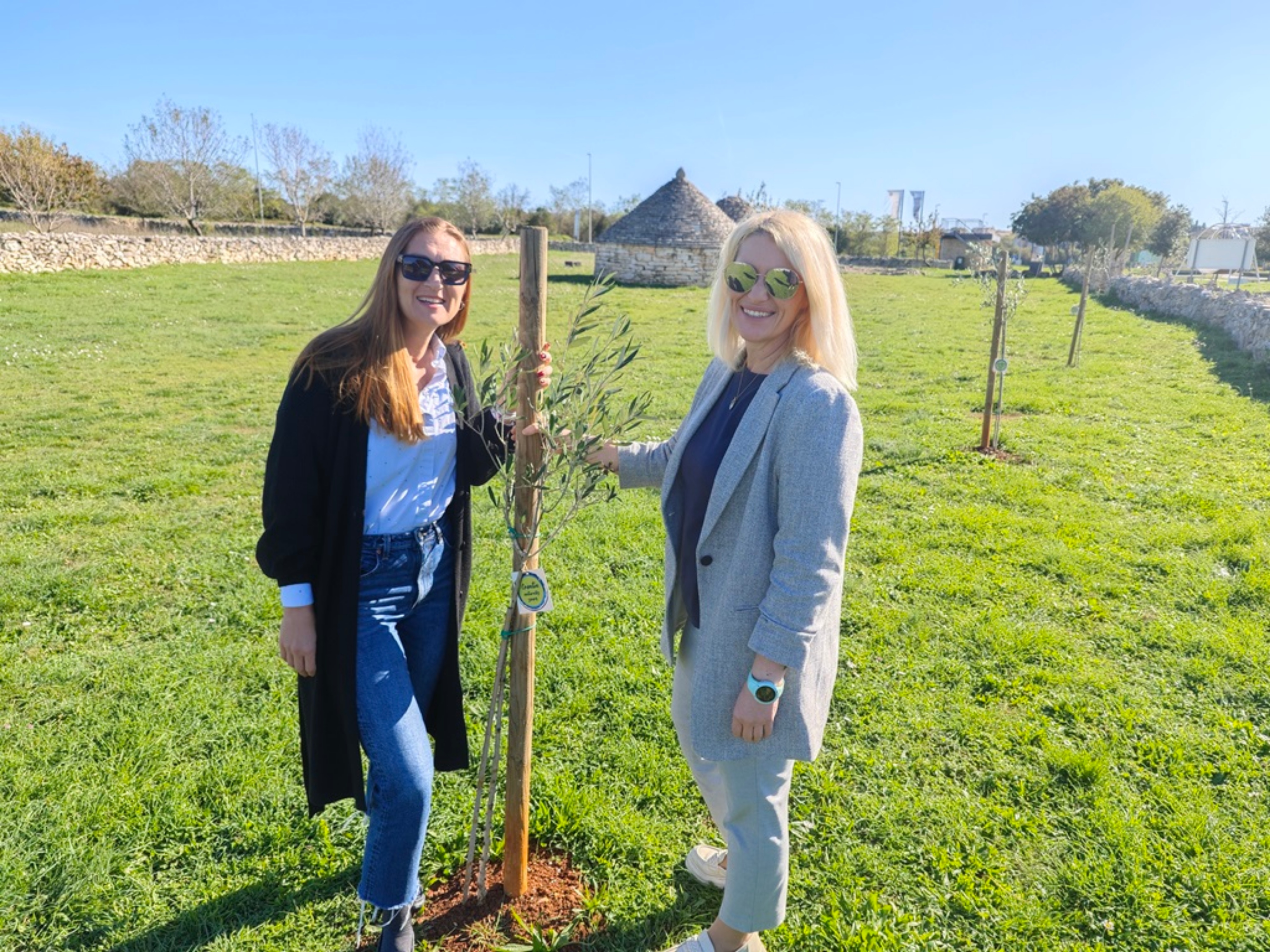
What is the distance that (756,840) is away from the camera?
2402 mm

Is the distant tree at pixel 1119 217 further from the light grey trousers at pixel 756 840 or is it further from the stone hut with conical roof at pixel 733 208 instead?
the light grey trousers at pixel 756 840

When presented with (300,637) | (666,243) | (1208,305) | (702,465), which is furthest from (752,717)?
(666,243)

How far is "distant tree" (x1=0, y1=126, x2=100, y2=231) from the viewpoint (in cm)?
3152

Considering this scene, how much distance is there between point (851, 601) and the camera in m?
5.43

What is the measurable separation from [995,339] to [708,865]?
24.1 feet

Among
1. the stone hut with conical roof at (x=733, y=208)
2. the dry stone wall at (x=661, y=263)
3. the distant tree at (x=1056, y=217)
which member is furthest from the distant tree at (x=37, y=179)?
the distant tree at (x=1056, y=217)

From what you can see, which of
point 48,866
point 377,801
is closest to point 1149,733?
point 377,801

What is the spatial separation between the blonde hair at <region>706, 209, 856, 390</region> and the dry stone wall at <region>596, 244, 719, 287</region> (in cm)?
3015

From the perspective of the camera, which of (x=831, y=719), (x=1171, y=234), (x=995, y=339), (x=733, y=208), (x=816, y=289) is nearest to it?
(x=816, y=289)

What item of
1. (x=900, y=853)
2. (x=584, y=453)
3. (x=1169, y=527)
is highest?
(x=584, y=453)

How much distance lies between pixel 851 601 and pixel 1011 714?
4.59 ft

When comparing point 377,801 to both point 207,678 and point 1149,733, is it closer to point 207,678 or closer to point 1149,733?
point 207,678

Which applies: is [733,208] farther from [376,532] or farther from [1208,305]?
[376,532]

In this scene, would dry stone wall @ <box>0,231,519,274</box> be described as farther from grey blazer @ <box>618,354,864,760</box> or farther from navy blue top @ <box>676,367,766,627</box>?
grey blazer @ <box>618,354,864,760</box>
